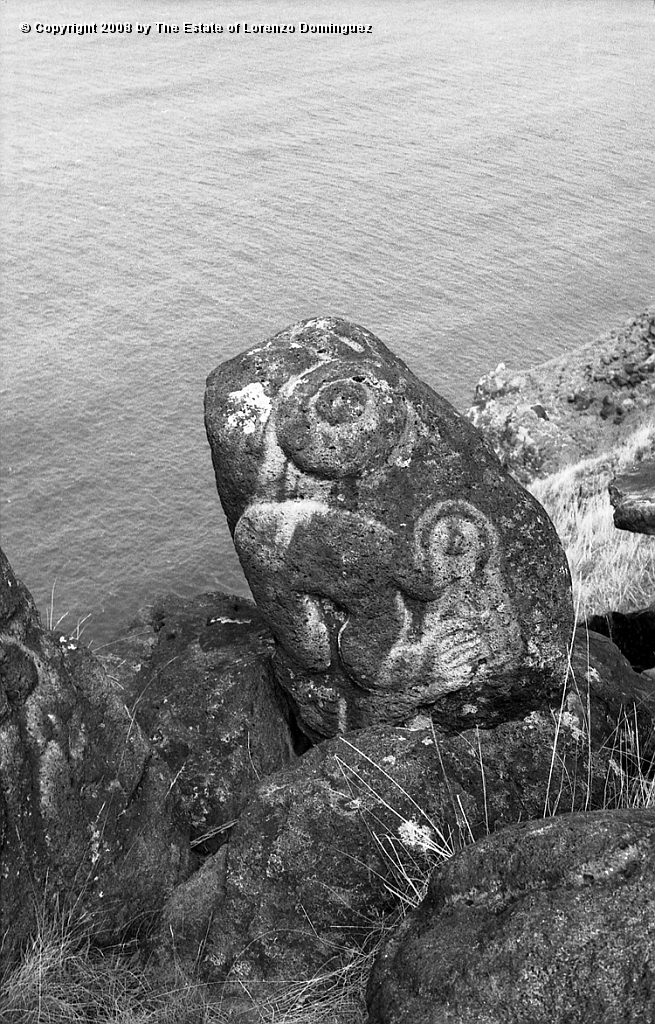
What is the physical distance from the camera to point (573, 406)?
14094 millimetres

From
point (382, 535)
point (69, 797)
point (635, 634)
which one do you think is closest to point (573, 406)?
point (635, 634)

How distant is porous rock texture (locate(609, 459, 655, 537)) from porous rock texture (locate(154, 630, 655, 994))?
1.14m

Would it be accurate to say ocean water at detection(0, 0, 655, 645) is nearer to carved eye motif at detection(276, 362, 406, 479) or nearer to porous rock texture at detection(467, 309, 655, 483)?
porous rock texture at detection(467, 309, 655, 483)

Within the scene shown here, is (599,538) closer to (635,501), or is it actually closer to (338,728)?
(635,501)

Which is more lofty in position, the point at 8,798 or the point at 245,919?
the point at 8,798

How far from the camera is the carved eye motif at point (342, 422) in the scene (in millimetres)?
5020

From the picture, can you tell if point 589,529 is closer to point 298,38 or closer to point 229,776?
point 229,776

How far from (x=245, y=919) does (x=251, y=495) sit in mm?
1862

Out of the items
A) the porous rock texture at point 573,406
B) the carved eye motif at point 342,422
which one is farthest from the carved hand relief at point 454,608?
the porous rock texture at point 573,406

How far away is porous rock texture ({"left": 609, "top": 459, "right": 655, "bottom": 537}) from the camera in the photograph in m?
5.60

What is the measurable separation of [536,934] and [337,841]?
142 cm

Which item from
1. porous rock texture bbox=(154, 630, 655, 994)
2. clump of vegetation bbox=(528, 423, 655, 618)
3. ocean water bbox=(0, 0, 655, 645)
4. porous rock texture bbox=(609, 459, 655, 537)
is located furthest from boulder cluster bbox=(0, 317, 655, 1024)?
ocean water bbox=(0, 0, 655, 645)

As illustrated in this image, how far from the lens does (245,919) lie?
428 cm

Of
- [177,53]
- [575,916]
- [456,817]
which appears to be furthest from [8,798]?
[177,53]
